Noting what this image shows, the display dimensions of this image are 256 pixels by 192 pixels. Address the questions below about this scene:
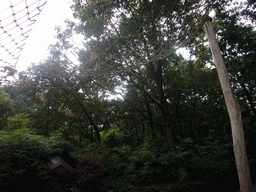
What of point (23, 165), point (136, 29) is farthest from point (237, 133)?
point (23, 165)

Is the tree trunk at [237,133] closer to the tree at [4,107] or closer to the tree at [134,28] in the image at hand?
the tree at [134,28]

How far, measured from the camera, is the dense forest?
2885mm

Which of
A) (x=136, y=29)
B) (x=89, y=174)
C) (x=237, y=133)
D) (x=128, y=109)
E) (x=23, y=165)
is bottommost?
(x=89, y=174)

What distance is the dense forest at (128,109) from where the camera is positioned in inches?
114

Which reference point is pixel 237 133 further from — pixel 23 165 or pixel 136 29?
pixel 23 165

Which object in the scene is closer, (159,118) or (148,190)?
(148,190)

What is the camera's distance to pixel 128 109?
20.0ft

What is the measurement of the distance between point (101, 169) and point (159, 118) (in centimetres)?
339

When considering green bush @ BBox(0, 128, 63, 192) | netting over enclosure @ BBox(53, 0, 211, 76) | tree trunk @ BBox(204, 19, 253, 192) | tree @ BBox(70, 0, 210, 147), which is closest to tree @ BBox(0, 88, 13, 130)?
green bush @ BBox(0, 128, 63, 192)

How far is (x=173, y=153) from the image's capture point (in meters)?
3.85

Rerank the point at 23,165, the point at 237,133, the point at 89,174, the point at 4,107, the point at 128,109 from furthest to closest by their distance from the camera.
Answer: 1. the point at 128,109
2. the point at 4,107
3. the point at 89,174
4. the point at 23,165
5. the point at 237,133

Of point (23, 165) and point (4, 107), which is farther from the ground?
point (4, 107)

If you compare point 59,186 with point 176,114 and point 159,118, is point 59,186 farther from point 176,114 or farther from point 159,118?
point 176,114

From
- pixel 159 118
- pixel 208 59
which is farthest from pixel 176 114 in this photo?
pixel 208 59
